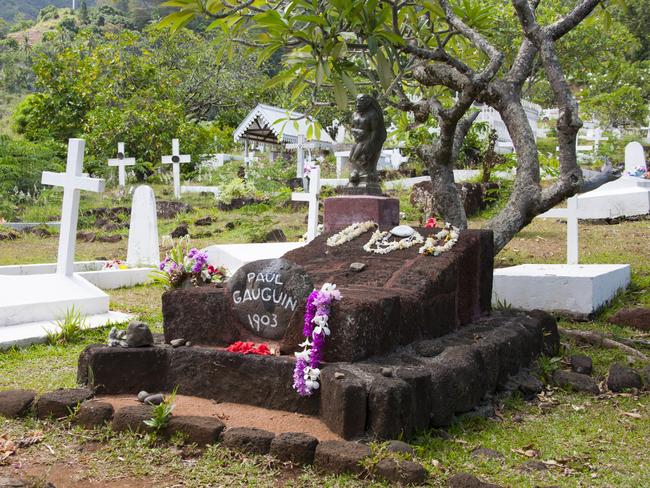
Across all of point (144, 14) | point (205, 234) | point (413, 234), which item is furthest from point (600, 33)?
point (144, 14)

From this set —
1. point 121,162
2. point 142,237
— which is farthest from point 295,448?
point 121,162

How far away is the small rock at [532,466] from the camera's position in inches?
159

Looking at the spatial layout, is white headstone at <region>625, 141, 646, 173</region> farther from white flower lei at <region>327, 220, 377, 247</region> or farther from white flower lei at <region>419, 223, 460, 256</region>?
white flower lei at <region>419, 223, 460, 256</region>

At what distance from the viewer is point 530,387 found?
5602mm

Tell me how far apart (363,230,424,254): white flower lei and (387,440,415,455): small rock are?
2.71 m

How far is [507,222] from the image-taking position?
26.2 feet

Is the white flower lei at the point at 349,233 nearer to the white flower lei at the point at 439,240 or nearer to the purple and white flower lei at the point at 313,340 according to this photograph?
the white flower lei at the point at 439,240

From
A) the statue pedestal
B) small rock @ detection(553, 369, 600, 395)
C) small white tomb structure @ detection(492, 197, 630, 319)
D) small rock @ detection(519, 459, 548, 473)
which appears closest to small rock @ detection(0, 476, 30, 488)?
A: small rock @ detection(519, 459, 548, 473)

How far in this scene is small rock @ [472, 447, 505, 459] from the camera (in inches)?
166

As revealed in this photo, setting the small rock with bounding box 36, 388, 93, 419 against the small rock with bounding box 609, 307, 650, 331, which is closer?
the small rock with bounding box 36, 388, 93, 419

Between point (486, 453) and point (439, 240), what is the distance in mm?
2556

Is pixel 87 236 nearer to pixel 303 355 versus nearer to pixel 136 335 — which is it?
pixel 136 335

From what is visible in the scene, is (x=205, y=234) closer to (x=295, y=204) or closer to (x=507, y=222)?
(x=295, y=204)

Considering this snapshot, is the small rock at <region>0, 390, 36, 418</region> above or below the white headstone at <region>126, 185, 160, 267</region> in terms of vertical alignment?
below
